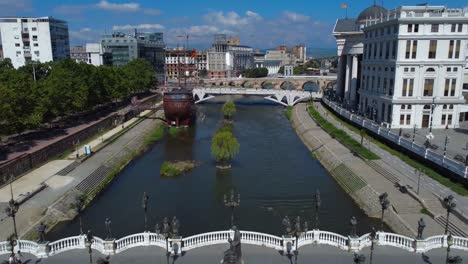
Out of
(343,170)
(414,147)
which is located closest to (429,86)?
(414,147)

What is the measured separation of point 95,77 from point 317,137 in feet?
159

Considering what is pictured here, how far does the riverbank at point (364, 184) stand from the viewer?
3138cm

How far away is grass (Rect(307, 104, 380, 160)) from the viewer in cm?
4951

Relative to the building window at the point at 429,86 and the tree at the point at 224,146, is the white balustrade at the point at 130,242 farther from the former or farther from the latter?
the building window at the point at 429,86

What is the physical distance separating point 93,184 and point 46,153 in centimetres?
1083

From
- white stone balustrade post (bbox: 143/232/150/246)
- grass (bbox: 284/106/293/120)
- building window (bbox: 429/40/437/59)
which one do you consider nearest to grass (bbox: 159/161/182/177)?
white stone balustrade post (bbox: 143/232/150/246)

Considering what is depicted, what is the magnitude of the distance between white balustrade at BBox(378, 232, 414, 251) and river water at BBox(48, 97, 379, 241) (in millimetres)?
8167

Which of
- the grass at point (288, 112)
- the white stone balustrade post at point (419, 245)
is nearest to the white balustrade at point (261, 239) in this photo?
the white stone balustrade post at point (419, 245)

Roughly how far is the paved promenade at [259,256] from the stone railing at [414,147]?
1710cm

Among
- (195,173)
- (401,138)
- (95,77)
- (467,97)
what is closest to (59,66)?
(95,77)

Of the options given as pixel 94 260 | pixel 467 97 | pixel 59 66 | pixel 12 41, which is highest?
pixel 12 41

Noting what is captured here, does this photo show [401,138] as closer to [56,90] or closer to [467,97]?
[467,97]

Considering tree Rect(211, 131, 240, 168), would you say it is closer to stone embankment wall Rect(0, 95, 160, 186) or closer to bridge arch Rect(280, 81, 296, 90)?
stone embankment wall Rect(0, 95, 160, 186)

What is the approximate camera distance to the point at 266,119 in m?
96.5
